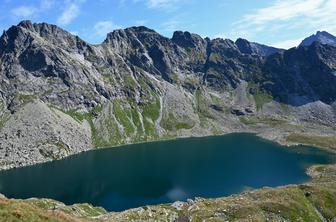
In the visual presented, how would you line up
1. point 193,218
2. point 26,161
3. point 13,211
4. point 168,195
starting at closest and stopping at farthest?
point 13,211, point 193,218, point 168,195, point 26,161

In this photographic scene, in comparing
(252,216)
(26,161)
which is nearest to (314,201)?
(252,216)

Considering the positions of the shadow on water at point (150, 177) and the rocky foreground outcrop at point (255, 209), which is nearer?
the rocky foreground outcrop at point (255, 209)

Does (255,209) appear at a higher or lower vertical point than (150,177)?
lower

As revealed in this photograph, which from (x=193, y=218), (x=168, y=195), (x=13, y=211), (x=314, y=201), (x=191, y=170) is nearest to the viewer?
(x=13, y=211)

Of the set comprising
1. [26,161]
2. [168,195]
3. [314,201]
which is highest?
[26,161]

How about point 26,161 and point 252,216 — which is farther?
point 26,161

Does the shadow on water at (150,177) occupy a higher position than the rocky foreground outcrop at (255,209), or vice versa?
the shadow on water at (150,177)

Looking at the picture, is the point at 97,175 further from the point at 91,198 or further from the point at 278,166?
the point at 278,166

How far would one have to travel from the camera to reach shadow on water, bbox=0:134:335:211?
132m

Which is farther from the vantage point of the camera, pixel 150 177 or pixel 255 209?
pixel 150 177

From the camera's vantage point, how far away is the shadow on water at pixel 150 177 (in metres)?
132

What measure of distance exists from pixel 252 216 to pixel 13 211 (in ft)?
179

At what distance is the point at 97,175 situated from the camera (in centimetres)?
16288

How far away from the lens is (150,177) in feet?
510
